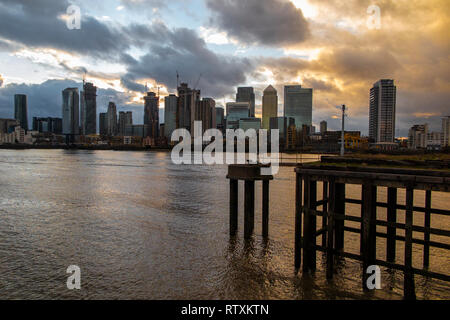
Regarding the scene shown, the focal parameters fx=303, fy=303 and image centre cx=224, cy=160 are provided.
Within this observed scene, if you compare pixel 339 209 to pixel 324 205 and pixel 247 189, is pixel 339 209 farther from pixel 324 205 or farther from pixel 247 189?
pixel 247 189

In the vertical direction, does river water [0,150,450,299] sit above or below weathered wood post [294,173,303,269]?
below

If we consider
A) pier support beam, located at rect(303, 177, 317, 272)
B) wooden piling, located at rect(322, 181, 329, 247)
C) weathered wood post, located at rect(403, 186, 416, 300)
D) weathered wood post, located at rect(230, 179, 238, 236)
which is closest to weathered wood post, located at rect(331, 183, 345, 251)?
wooden piling, located at rect(322, 181, 329, 247)

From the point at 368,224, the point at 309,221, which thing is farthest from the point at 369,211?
the point at 309,221

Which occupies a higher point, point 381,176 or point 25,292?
point 381,176

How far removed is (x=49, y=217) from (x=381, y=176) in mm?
26775

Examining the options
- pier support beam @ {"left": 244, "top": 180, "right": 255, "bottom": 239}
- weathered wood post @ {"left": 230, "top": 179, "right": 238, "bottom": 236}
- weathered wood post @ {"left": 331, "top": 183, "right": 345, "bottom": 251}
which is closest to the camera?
weathered wood post @ {"left": 331, "top": 183, "right": 345, "bottom": 251}

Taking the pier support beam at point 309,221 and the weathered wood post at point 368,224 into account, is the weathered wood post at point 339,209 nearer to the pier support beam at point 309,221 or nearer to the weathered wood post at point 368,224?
the pier support beam at point 309,221

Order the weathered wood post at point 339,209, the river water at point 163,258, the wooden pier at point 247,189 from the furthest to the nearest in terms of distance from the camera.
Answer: the wooden pier at point 247,189
the weathered wood post at point 339,209
the river water at point 163,258

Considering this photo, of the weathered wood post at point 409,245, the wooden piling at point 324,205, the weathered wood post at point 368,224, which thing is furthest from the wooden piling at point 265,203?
the weathered wood post at point 409,245

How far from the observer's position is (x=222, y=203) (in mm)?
33906

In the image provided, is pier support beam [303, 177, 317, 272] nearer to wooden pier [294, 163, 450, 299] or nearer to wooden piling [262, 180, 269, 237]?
wooden pier [294, 163, 450, 299]
